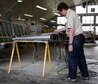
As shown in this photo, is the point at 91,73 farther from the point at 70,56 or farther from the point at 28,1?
the point at 28,1

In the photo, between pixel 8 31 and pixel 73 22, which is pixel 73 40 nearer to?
pixel 73 22

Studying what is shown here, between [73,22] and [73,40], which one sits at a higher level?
[73,22]

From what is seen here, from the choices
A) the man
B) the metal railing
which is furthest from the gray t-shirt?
the metal railing

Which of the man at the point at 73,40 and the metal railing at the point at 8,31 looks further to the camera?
the metal railing at the point at 8,31

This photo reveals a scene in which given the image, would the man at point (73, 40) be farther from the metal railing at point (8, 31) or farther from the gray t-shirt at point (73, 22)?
the metal railing at point (8, 31)

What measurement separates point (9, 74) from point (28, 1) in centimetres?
2327

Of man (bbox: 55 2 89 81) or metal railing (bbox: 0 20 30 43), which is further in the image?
metal railing (bbox: 0 20 30 43)

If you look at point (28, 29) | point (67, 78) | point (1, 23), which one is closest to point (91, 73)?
point (67, 78)

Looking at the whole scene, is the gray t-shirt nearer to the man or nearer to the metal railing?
the man

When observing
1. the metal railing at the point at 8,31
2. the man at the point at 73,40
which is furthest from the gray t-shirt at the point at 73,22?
the metal railing at the point at 8,31

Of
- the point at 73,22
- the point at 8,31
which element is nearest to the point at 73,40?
the point at 73,22

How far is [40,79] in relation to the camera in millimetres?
5285

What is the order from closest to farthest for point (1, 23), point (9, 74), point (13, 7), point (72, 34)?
point (72, 34) < point (9, 74) < point (1, 23) < point (13, 7)

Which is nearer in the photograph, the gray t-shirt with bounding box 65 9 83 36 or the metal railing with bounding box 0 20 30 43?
the gray t-shirt with bounding box 65 9 83 36
